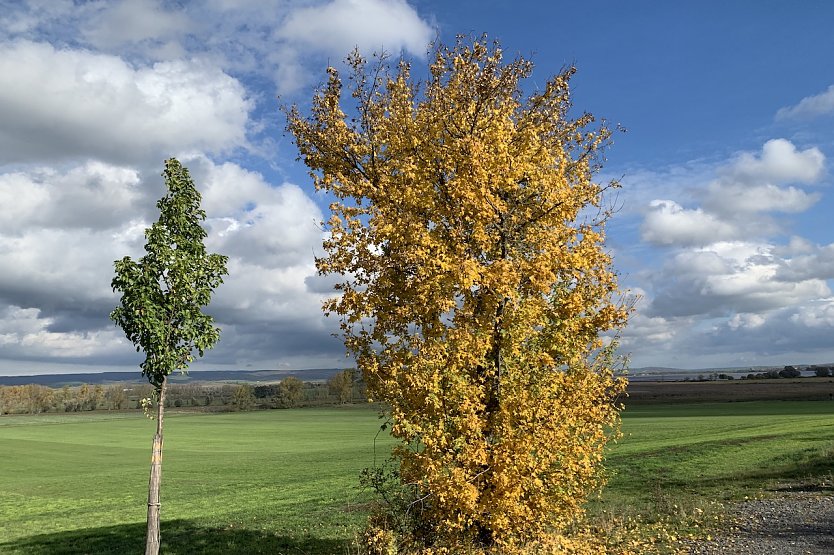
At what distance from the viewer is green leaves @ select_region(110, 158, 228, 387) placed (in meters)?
13.9

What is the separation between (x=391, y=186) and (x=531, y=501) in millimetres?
7980

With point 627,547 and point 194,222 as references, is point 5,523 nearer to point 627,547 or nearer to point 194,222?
point 194,222

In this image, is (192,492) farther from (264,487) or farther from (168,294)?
(168,294)

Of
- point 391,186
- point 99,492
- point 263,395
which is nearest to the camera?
point 391,186

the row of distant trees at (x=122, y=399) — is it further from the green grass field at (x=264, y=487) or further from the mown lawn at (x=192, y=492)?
the green grass field at (x=264, y=487)

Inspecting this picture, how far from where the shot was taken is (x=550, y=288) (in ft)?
44.6

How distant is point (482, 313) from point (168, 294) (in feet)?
25.0

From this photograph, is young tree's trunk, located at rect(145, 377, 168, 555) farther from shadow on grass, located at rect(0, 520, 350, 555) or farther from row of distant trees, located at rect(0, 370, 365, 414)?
row of distant trees, located at rect(0, 370, 365, 414)

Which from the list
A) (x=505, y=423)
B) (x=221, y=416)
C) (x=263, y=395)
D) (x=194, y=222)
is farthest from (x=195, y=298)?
(x=263, y=395)

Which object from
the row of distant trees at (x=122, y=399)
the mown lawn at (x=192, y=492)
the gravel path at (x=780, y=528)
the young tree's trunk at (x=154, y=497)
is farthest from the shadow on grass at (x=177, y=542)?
the row of distant trees at (x=122, y=399)

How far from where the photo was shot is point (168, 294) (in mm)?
14391

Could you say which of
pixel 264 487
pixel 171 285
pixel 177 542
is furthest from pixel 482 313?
pixel 264 487

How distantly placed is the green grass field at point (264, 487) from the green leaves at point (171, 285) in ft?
21.6

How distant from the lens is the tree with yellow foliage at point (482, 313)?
1282 centimetres
